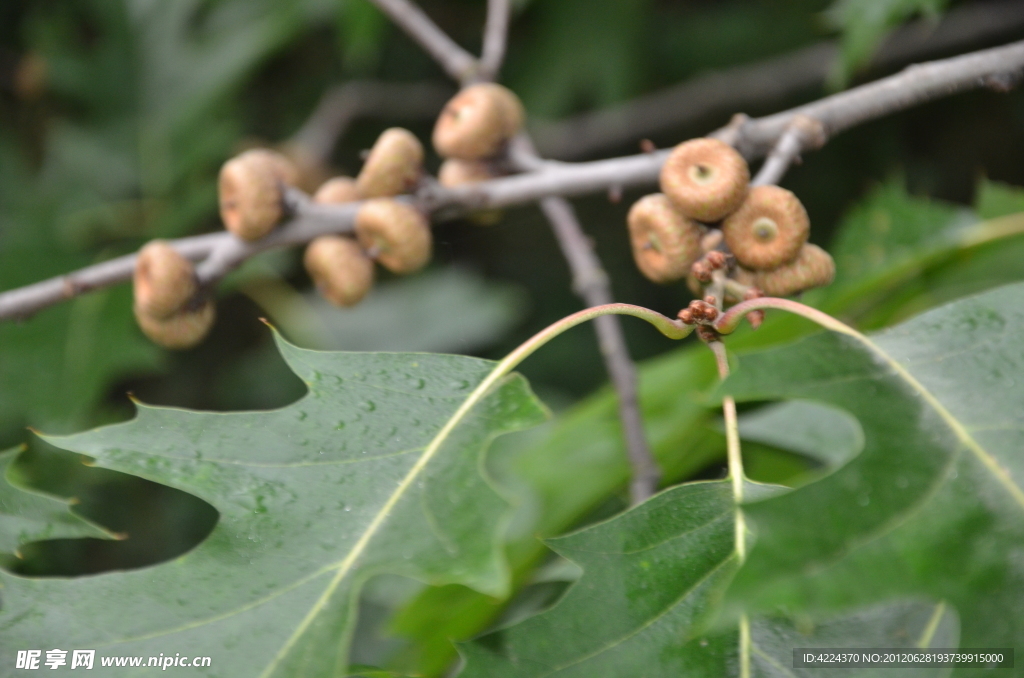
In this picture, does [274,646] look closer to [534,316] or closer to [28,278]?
[28,278]

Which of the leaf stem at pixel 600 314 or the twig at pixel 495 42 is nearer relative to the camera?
the leaf stem at pixel 600 314

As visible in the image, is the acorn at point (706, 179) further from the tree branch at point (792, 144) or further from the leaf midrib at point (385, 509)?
the leaf midrib at point (385, 509)

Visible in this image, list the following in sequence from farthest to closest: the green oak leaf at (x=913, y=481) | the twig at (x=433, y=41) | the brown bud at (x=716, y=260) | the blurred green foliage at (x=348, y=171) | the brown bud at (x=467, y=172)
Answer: the blurred green foliage at (x=348, y=171)
the twig at (x=433, y=41)
the brown bud at (x=467, y=172)
the brown bud at (x=716, y=260)
the green oak leaf at (x=913, y=481)

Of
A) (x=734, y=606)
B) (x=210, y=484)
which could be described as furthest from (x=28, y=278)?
(x=734, y=606)

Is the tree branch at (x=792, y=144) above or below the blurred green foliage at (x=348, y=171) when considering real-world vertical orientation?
below

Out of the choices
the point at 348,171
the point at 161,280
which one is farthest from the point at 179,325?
the point at 348,171

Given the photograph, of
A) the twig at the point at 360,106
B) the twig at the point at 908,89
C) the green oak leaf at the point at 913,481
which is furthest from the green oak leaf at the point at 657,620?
the twig at the point at 360,106

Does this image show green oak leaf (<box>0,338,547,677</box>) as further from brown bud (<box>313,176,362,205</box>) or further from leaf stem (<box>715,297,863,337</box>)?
brown bud (<box>313,176,362,205</box>)
